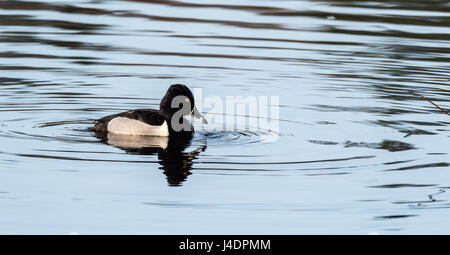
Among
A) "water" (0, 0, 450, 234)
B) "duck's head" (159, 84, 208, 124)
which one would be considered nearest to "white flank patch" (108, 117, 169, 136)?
"duck's head" (159, 84, 208, 124)

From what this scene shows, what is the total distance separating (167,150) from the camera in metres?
11.8

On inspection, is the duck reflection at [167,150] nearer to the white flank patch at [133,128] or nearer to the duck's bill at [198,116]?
the white flank patch at [133,128]

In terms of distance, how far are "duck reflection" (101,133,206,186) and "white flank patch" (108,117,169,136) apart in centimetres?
6

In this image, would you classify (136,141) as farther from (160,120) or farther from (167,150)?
(167,150)

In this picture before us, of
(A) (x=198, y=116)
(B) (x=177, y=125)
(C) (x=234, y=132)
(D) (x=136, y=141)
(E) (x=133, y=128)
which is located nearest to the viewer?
(D) (x=136, y=141)

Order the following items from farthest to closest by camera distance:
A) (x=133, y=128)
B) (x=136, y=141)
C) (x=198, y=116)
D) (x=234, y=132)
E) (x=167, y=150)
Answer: (x=198, y=116) → (x=234, y=132) → (x=133, y=128) → (x=136, y=141) → (x=167, y=150)

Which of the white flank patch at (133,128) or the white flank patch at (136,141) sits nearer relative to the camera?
the white flank patch at (136,141)

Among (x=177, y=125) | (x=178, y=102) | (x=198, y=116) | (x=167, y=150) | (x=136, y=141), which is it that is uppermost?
(x=178, y=102)

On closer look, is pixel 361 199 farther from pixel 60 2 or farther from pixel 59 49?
pixel 60 2

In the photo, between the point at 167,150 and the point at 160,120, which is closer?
the point at 167,150

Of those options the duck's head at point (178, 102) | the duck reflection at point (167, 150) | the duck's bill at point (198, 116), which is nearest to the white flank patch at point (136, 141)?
the duck reflection at point (167, 150)

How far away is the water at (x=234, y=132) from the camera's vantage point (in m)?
8.88

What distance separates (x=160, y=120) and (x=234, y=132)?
969 mm

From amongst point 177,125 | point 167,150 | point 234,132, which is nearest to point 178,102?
point 177,125
